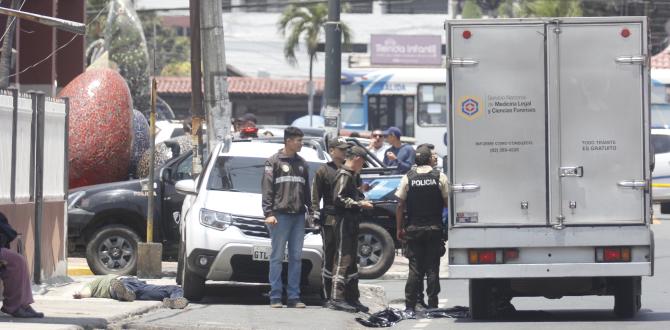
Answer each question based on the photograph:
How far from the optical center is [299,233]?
543 inches

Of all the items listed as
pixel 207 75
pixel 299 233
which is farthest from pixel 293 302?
pixel 207 75

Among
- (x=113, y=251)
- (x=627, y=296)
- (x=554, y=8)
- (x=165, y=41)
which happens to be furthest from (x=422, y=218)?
(x=165, y=41)

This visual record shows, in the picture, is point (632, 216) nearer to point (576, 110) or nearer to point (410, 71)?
point (576, 110)

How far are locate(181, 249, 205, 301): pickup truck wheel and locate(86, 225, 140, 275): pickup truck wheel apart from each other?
2.99 metres

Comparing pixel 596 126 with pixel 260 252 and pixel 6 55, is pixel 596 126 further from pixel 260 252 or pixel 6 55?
pixel 6 55

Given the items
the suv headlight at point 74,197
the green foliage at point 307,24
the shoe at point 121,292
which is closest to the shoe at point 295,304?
the shoe at point 121,292

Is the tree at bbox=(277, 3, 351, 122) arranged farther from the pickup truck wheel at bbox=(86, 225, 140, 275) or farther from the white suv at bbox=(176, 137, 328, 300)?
the white suv at bbox=(176, 137, 328, 300)

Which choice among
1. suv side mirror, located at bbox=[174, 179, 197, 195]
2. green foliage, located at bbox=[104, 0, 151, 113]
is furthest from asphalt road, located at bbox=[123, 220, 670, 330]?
green foliage, located at bbox=[104, 0, 151, 113]

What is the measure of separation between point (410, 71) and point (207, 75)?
20963mm

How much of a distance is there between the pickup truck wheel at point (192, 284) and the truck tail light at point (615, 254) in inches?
171

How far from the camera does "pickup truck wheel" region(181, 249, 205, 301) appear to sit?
14297mm

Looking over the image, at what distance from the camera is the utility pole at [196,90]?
17.6m

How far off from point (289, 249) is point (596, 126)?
343 cm

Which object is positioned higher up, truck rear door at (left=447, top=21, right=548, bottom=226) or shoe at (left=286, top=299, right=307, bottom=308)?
truck rear door at (left=447, top=21, right=548, bottom=226)
